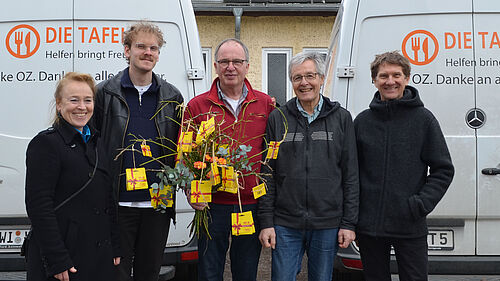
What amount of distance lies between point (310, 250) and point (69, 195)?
138cm

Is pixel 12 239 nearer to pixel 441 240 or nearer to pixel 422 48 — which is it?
pixel 441 240

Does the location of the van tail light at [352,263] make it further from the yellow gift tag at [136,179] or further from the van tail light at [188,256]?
the yellow gift tag at [136,179]

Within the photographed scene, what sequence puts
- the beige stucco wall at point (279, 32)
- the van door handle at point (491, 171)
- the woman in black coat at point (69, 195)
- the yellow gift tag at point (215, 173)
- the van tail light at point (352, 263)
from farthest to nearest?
the beige stucco wall at point (279, 32) < the van tail light at point (352, 263) < the van door handle at point (491, 171) < the yellow gift tag at point (215, 173) < the woman in black coat at point (69, 195)

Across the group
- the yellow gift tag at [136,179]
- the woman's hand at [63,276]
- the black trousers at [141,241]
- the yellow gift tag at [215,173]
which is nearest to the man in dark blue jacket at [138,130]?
the black trousers at [141,241]

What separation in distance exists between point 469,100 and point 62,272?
2837 millimetres

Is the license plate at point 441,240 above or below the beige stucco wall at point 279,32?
below

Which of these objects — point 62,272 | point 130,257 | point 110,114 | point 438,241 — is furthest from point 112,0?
point 438,241

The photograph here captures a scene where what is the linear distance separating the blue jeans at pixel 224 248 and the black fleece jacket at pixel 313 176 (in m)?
0.21

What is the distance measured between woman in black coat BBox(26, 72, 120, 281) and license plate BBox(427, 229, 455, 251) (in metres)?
Answer: 2.22

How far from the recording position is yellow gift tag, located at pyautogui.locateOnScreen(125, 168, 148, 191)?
300 centimetres

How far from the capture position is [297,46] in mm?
11195

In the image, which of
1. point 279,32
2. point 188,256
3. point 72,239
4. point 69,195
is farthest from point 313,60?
point 279,32

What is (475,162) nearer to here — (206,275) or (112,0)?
(206,275)

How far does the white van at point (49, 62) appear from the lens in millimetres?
3924
